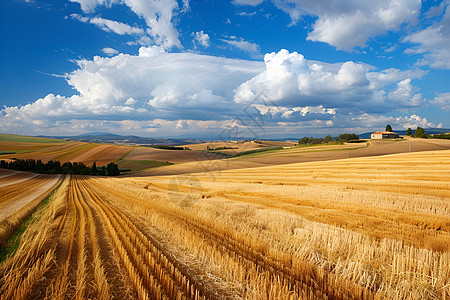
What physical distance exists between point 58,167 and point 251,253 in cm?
6863

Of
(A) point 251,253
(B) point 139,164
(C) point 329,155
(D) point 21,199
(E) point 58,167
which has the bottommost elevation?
(B) point 139,164

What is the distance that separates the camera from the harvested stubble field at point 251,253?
325 cm

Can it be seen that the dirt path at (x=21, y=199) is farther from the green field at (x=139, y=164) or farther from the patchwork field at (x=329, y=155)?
the green field at (x=139, y=164)

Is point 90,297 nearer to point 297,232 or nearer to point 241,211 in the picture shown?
point 297,232

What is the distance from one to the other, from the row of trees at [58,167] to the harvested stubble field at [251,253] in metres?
51.0

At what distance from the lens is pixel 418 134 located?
54.2 meters

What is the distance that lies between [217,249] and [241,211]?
344cm

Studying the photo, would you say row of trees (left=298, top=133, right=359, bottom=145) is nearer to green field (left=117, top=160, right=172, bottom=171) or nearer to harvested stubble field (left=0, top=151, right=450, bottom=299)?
green field (left=117, top=160, right=172, bottom=171)

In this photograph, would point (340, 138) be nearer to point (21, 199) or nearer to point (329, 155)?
point (329, 155)

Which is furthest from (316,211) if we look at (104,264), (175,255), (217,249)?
(104,264)

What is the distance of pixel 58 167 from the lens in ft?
190

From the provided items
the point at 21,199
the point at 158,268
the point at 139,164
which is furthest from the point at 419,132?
the point at 21,199

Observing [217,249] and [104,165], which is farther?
[104,165]

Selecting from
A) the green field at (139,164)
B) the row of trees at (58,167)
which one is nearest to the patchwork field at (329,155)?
the green field at (139,164)
